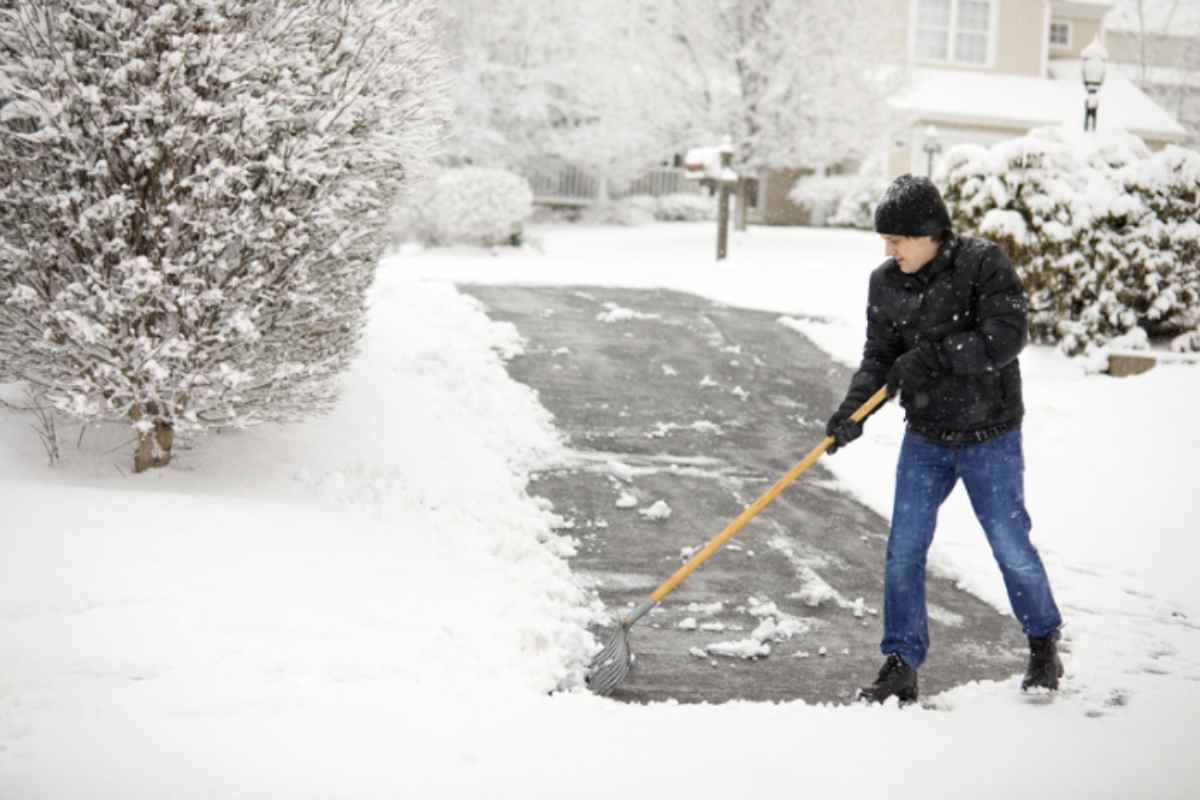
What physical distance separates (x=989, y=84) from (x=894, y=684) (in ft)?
97.5

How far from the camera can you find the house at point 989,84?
98.2ft

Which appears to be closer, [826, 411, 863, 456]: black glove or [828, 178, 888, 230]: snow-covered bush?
[826, 411, 863, 456]: black glove

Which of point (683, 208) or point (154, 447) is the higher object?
point (683, 208)

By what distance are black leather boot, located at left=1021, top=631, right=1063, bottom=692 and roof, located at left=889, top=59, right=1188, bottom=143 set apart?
24.8 meters

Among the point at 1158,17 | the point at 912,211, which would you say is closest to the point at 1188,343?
the point at 912,211

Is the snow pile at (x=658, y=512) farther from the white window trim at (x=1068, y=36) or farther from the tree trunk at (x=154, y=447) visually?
the white window trim at (x=1068, y=36)

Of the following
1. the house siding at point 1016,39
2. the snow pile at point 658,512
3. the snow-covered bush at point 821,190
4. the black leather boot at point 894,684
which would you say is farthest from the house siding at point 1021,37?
the black leather boot at point 894,684

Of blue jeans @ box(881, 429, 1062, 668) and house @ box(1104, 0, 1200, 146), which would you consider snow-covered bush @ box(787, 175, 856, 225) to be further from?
blue jeans @ box(881, 429, 1062, 668)

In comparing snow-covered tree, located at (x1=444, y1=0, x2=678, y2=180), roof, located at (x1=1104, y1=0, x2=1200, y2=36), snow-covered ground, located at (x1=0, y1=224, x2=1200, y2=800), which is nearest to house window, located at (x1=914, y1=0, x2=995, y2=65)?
roof, located at (x1=1104, y1=0, x2=1200, y2=36)

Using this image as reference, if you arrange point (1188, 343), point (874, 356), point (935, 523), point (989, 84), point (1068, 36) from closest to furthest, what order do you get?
point (935, 523) < point (874, 356) < point (1188, 343) < point (989, 84) < point (1068, 36)

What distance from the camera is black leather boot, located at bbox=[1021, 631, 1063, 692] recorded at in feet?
15.8

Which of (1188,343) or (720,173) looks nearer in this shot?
(1188,343)

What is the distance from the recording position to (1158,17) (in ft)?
131

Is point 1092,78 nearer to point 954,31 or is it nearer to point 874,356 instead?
point 874,356
